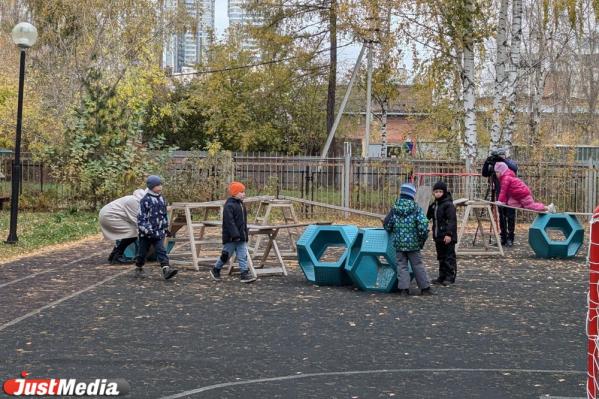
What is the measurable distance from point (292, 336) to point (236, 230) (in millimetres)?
3858

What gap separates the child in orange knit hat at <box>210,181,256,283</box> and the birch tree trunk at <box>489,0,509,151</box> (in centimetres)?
1447

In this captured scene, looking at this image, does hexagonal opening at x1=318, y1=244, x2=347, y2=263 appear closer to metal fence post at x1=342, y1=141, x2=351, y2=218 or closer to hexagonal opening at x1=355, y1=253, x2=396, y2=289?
hexagonal opening at x1=355, y1=253, x2=396, y2=289

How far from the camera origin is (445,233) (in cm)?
1233

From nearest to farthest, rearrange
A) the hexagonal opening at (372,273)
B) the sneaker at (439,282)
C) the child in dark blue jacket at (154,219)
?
the hexagonal opening at (372,273), the sneaker at (439,282), the child in dark blue jacket at (154,219)

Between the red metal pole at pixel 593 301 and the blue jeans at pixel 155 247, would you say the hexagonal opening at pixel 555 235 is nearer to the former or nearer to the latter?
the blue jeans at pixel 155 247

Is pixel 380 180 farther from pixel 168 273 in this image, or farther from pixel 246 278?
pixel 168 273

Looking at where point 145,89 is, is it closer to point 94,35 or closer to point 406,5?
point 94,35

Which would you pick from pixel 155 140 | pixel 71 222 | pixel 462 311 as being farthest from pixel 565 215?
pixel 155 140

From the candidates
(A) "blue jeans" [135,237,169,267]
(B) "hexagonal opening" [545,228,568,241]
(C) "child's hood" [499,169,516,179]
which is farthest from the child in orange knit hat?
(B) "hexagonal opening" [545,228,568,241]

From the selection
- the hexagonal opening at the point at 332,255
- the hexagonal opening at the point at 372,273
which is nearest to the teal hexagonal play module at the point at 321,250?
the hexagonal opening at the point at 372,273

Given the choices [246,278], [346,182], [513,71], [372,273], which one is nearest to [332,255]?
[246,278]

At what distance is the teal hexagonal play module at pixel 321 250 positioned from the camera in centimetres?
1214

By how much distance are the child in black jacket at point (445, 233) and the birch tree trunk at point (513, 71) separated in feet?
45.1

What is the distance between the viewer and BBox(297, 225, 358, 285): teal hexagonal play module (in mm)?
12141
